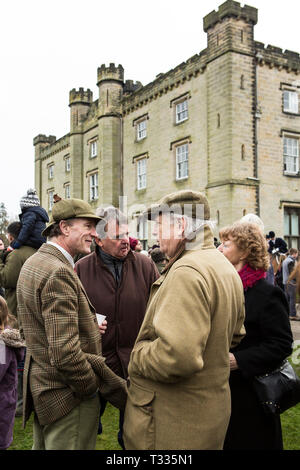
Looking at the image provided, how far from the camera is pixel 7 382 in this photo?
322 centimetres

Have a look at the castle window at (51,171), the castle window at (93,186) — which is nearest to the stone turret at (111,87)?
the castle window at (93,186)

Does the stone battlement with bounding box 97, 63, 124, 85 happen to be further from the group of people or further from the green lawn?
the group of people

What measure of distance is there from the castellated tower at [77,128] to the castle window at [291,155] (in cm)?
1555

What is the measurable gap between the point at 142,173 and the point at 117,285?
2011cm

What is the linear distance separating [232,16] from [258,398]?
18.0 meters

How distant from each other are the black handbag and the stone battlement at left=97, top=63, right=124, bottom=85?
24.6 metres

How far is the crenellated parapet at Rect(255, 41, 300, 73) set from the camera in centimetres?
1798

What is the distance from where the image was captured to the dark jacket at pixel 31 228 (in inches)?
202

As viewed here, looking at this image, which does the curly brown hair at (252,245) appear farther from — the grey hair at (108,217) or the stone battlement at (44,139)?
the stone battlement at (44,139)

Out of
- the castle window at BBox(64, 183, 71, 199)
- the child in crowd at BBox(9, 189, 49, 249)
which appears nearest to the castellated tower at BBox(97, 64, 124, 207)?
the castle window at BBox(64, 183, 71, 199)

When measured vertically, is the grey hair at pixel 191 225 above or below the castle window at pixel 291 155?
below

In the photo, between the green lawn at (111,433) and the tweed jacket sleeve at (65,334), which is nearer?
the tweed jacket sleeve at (65,334)
